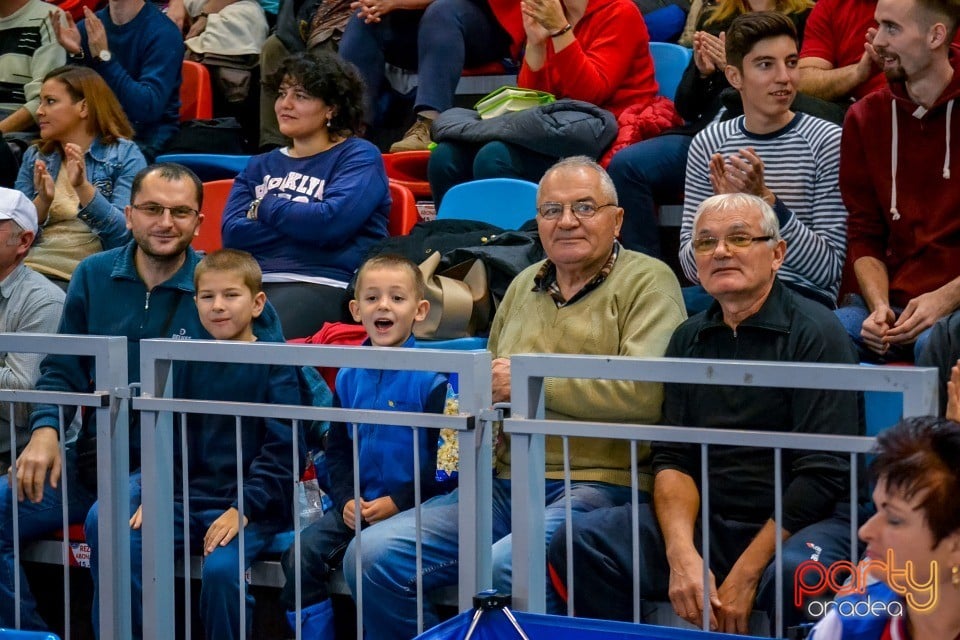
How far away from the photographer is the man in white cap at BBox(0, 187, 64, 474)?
387 cm

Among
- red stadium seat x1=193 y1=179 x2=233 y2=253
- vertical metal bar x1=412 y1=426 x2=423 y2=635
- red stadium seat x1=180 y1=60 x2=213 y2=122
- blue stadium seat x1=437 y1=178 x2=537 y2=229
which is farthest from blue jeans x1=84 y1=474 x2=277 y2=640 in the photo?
red stadium seat x1=180 y1=60 x2=213 y2=122

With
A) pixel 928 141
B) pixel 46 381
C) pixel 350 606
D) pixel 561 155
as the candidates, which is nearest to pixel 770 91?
pixel 928 141

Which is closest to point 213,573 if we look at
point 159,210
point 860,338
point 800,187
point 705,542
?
point 705,542

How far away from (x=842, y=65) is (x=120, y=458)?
113 inches

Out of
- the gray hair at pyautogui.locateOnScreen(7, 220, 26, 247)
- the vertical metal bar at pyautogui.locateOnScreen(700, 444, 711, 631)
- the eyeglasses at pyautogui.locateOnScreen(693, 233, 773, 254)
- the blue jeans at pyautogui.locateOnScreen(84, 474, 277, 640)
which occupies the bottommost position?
the blue jeans at pyautogui.locateOnScreen(84, 474, 277, 640)

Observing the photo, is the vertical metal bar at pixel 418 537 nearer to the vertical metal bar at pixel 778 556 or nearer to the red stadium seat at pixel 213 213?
the vertical metal bar at pixel 778 556

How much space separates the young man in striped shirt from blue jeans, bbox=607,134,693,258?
1.04 ft

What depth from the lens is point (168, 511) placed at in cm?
309

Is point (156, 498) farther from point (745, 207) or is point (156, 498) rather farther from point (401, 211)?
point (401, 211)

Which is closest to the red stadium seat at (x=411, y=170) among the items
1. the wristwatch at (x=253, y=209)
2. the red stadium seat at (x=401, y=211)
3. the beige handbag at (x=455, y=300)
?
the red stadium seat at (x=401, y=211)

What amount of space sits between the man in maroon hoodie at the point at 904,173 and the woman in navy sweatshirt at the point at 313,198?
1.65m

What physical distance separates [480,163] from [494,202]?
29 centimetres

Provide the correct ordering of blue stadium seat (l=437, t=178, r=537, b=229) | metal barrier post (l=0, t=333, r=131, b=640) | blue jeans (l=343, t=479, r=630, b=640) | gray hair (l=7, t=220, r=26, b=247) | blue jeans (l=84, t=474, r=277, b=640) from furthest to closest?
1. blue stadium seat (l=437, t=178, r=537, b=229)
2. gray hair (l=7, t=220, r=26, b=247)
3. blue jeans (l=84, t=474, r=277, b=640)
4. metal barrier post (l=0, t=333, r=131, b=640)
5. blue jeans (l=343, t=479, r=630, b=640)

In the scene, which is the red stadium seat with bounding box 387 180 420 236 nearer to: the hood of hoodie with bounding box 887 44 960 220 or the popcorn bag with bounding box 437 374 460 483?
the hood of hoodie with bounding box 887 44 960 220
